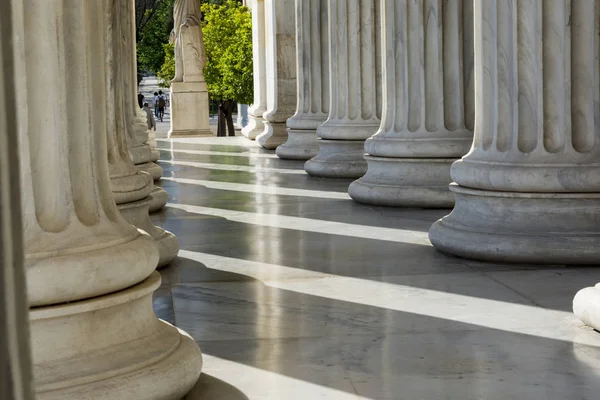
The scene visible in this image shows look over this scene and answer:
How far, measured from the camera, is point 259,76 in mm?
36656

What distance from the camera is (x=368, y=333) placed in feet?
21.4

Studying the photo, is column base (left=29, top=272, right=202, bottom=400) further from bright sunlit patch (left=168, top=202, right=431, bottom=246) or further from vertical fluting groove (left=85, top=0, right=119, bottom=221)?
bright sunlit patch (left=168, top=202, right=431, bottom=246)

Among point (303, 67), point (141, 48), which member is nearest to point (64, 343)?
point (303, 67)

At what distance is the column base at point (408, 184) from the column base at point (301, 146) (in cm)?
1001

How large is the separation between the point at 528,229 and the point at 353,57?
986 cm

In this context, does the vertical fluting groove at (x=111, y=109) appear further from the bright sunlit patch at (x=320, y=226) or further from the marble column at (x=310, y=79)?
the marble column at (x=310, y=79)

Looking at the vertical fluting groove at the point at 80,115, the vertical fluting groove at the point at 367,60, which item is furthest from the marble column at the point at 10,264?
the vertical fluting groove at the point at 367,60

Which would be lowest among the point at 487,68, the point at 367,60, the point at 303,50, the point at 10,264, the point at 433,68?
the point at 10,264

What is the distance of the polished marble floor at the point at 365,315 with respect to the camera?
5.29 metres

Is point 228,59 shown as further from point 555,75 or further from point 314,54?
point 555,75

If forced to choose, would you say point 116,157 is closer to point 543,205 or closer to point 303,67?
point 543,205

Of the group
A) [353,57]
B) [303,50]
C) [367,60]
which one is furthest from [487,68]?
[303,50]

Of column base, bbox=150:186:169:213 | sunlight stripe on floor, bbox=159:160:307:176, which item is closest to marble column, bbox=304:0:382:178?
sunlight stripe on floor, bbox=159:160:307:176

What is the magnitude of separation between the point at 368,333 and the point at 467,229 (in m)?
3.59
